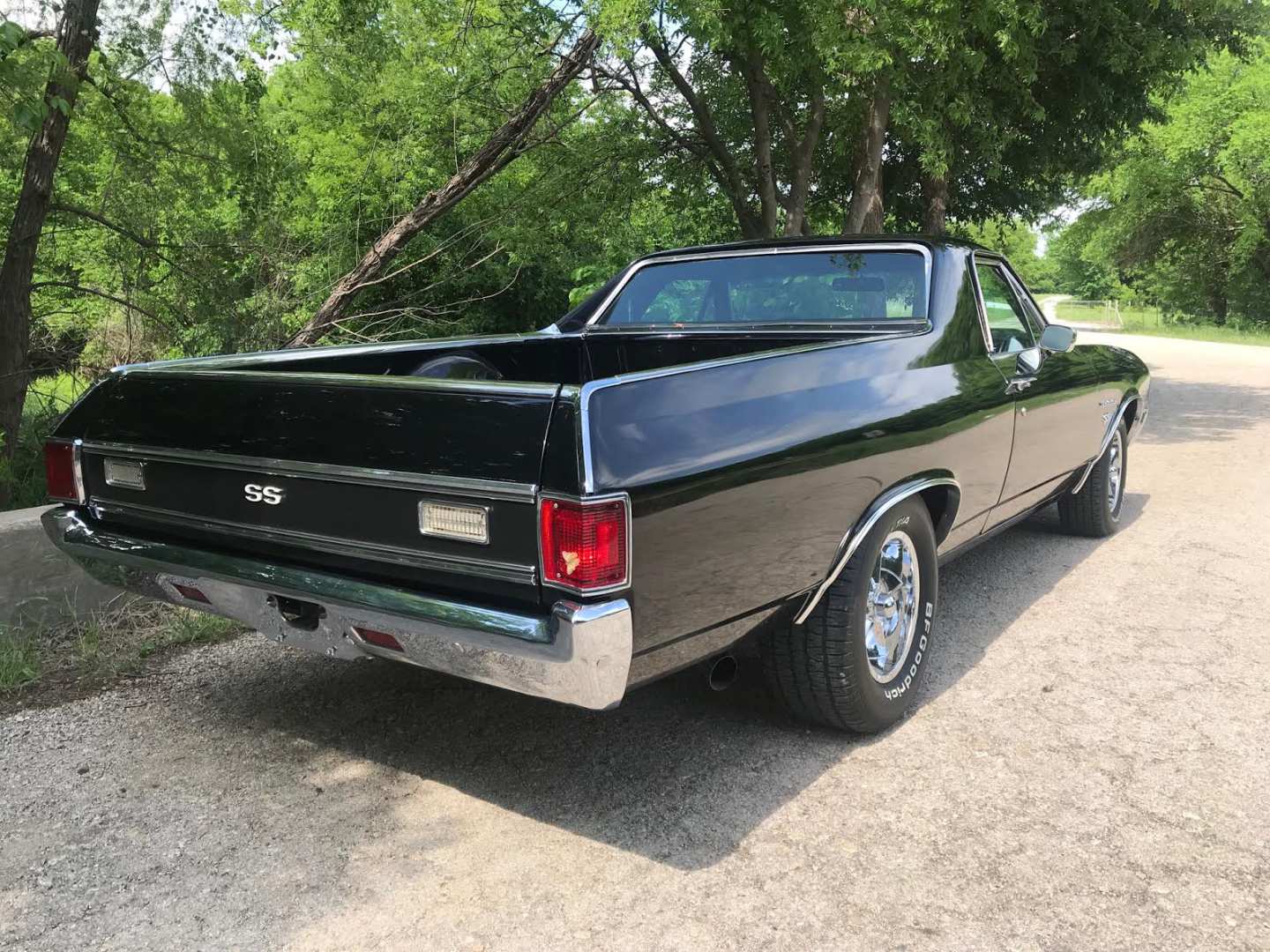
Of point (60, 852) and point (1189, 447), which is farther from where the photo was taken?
point (1189, 447)

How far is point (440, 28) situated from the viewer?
12508 millimetres

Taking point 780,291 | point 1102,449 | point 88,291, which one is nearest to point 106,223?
point 88,291

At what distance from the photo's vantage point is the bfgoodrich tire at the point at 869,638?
337 cm

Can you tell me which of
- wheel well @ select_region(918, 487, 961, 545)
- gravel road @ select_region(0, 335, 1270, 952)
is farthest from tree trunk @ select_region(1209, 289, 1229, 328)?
wheel well @ select_region(918, 487, 961, 545)

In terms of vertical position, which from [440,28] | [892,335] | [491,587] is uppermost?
[440,28]

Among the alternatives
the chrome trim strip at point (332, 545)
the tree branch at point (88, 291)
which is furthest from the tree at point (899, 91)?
the chrome trim strip at point (332, 545)

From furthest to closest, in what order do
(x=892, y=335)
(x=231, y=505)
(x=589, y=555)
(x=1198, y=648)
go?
(x=1198, y=648) < (x=892, y=335) < (x=231, y=505) < (x=589, y=555)

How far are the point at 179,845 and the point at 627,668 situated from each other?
139 cm

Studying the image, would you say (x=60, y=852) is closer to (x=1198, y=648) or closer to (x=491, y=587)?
(x=491, y=587)

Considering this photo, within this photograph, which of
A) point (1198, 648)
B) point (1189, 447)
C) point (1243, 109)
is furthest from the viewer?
point (1243, 109)

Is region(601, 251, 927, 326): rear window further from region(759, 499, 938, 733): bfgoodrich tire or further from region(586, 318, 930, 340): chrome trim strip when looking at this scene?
region(759, 499, 938, 733): bfgoodrich tire

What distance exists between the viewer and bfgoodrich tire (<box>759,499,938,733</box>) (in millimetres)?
3369

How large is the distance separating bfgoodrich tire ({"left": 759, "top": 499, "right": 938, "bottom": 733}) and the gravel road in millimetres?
158

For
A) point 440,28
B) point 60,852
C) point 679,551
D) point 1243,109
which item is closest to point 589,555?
point 679,551
